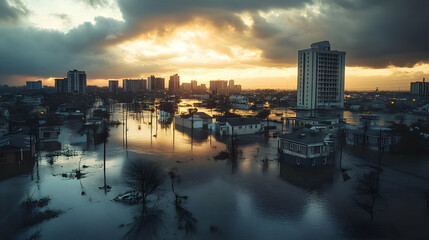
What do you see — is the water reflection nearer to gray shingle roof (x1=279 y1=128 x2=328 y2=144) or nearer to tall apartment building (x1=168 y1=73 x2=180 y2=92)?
gray shingle roof (x1=279 y1=128 x2=328 y2=144)

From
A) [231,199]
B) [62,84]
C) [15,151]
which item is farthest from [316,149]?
[62,84]

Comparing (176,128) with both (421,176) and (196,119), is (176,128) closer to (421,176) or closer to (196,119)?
(196,119)

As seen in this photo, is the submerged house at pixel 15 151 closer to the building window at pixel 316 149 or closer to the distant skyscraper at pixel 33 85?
the building window at pixel 316 149

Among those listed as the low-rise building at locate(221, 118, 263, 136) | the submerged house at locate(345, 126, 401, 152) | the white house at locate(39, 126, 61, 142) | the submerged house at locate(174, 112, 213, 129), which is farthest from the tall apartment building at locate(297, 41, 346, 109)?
the white house at locate(39, 126, 61, 142)

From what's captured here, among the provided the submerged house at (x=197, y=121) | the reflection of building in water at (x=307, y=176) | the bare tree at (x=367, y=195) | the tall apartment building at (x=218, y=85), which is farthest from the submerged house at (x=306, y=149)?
the tall apartment building at (x=218, y=85)

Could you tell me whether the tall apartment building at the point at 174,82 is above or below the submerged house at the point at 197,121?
above

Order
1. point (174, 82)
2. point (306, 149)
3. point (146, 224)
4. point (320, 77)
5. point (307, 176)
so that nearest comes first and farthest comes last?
point (146, 224)
point (307, 176)
point (306, 149)
point (320, 77)
point (174, 82)

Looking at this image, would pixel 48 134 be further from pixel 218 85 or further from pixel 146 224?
pixel 218 85
